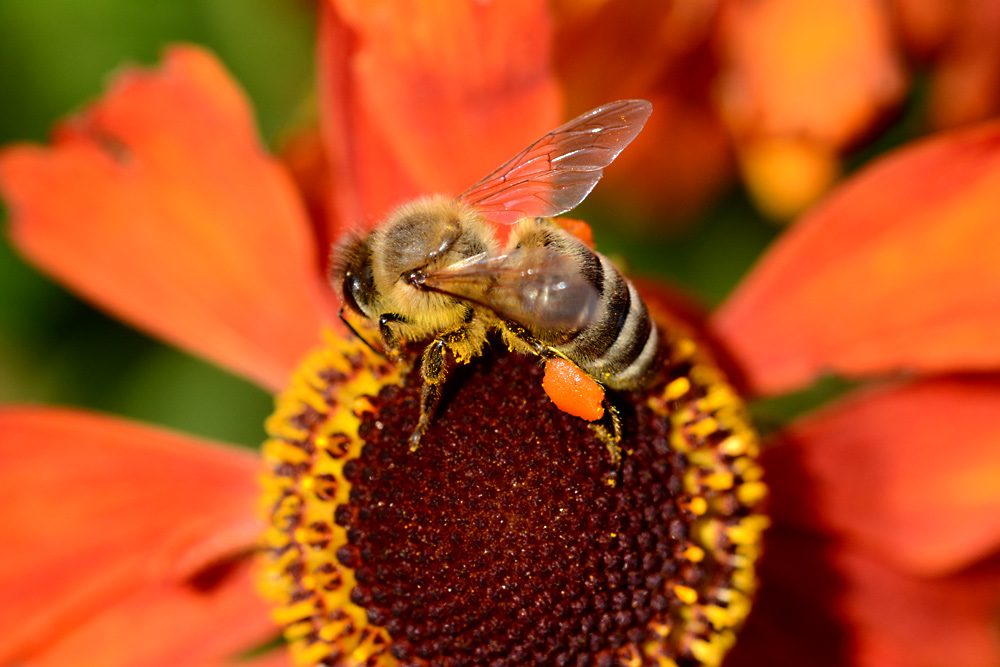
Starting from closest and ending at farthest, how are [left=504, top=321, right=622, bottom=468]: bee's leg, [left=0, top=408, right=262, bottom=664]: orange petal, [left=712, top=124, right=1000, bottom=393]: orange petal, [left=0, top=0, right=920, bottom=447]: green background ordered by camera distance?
1. [left=504, top=321, right=622, bottom=468]: bee's leg
2. [left=712, top=124, right=1000, bottom=393]: orange petal
3. [left=0, top=408, right=262, bottom=664]: orange petal
4. [left=0, top=0, right=920, bottom=447]: green background

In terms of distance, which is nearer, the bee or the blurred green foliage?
the bee

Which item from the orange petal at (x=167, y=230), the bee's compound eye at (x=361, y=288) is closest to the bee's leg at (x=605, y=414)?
the bee's compound eye at (x=361, y=288)

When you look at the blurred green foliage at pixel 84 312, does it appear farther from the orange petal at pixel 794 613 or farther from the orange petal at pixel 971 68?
the orange petal at pixel 971 68

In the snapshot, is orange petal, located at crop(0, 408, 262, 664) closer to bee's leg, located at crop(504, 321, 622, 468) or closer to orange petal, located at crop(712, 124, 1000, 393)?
bee's leg, located at crop(504, 321, 622, 468)

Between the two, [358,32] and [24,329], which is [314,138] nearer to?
[358,32]

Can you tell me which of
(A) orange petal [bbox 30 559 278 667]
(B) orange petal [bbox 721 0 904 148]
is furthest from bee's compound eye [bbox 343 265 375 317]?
(B) orange petal [bbox 721 0 904 148]
